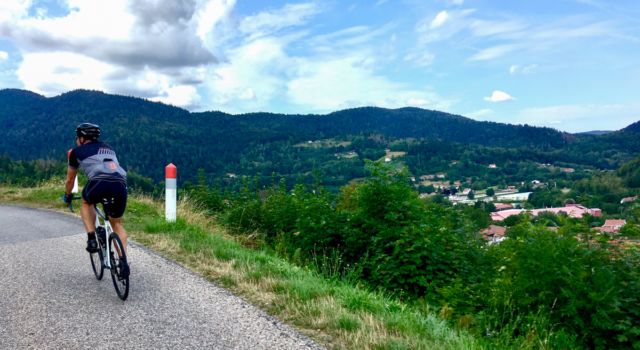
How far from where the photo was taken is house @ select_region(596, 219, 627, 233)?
5.61 metres

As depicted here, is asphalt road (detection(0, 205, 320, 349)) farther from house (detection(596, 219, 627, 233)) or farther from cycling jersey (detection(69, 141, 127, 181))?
house (detection(596, 219, 627, 233))

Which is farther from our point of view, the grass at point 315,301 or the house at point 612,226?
the house at point 612,226

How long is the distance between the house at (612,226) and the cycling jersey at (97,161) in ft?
18.9

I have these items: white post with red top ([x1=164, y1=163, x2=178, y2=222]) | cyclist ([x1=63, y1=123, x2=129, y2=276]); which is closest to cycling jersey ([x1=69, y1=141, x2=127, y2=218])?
cyclist ([x1=63, y1=123, x2=129, y2=276])

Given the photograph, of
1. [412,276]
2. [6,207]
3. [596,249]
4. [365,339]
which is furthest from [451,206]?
[6,207]

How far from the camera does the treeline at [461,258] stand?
461 centimetres

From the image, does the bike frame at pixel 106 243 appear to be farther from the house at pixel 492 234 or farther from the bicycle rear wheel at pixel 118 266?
the house at pixel 492 234

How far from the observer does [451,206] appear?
1023 centimetres

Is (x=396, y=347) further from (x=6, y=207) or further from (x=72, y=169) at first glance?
(x=6, y=207)

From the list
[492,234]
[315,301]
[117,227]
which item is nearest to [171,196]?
[117,227]

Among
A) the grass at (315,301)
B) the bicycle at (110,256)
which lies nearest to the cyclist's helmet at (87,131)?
the bicycle at (110,256)

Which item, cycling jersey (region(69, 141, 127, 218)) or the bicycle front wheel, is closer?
cycling jersey (region(69, 141, 127, 218))

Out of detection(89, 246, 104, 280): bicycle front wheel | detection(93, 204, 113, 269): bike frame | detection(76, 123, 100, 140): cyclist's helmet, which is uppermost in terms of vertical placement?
detection(76, 123, 100, 140): cyclist's helmet

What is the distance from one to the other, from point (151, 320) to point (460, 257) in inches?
201
